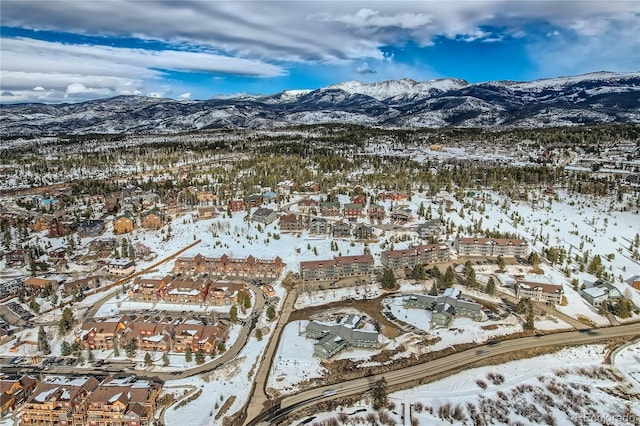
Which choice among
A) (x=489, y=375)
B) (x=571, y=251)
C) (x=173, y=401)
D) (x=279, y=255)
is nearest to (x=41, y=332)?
(x=173, y=401)

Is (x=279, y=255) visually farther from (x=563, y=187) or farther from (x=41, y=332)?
(x=563, y=187)

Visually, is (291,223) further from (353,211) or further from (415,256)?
(415,256)

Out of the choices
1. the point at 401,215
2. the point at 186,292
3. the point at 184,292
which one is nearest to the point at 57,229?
the point at 184,292

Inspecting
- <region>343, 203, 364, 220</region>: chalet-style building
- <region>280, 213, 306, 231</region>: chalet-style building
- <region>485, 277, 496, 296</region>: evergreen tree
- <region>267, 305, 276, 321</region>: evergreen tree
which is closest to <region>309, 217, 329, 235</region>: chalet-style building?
<region>280, 213, 306, 231</region>: chalet-style building

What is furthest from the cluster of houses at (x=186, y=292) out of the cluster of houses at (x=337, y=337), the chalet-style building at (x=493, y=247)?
the chalet-style building at (x=493, y=247)

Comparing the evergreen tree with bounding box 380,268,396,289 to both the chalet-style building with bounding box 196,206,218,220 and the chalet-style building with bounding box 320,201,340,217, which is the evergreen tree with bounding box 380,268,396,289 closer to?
the chalet-style building with bounding box 320,201,340,217

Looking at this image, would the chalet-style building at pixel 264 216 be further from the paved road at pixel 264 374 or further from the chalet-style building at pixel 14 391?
the chalet-style building at pixel 14 391

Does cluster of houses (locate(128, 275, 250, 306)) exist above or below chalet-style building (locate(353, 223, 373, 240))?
below

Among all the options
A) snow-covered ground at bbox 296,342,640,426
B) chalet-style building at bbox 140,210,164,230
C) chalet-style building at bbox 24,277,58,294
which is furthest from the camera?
chalet-style building at bbox 140,210,164,230
